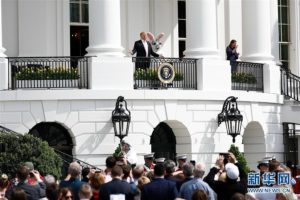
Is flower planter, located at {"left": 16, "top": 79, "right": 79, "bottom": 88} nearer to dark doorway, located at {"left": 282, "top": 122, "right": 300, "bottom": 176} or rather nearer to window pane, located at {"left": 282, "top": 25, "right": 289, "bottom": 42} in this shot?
dark doorway, located at {"left": 282, "top": 122, "right": 300, "bottom": 176}

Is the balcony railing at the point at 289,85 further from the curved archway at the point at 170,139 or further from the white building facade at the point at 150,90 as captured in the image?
the curved archway at the point at 170,139

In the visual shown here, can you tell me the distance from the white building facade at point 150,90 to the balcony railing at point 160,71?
346 millimetres

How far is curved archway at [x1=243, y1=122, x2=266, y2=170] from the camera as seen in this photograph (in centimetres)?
4250

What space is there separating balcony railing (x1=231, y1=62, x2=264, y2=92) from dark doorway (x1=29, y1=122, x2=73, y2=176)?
6367mm

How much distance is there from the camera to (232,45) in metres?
42.0

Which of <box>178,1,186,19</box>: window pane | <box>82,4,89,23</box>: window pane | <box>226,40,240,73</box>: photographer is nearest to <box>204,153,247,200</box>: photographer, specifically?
<box>226,40,240,73</box>: photographer

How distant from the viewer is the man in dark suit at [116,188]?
2117 cm

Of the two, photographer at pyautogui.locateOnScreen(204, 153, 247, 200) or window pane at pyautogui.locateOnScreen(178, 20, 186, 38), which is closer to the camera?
photographer at pyautogui.locateOnScreen(204, 153, 247, 200)

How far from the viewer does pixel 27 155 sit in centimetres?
3341

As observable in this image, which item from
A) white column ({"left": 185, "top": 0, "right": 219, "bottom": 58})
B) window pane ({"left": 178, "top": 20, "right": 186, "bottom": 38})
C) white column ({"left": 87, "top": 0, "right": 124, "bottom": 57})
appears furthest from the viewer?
window pane ({"left": 178, "top": 20, "right": 186, "bottom": 38})

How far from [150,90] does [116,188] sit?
57.5 feet

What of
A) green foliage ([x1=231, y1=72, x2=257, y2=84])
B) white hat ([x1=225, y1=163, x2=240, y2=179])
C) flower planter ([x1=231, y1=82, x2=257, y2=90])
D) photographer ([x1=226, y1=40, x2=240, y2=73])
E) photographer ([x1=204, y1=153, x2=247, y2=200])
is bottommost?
photographer ([x1=204, y1=153, x2=247, y2=200])

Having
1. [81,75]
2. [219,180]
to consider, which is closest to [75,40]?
[81,75]

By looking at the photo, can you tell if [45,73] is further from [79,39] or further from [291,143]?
[291,143]
